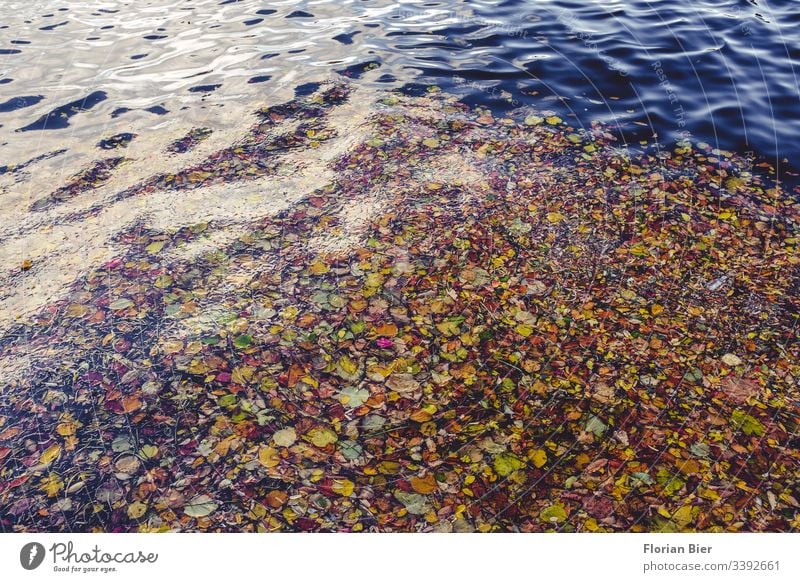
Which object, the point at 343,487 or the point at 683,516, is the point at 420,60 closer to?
the point at 343,487

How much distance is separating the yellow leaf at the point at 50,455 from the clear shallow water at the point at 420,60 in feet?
22.0

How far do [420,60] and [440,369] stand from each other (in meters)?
8.91

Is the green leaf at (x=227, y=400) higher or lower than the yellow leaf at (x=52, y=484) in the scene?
higher

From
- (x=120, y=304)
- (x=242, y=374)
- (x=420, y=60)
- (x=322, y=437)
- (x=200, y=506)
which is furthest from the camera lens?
(x=420, y=60)

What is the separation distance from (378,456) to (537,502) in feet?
5.09

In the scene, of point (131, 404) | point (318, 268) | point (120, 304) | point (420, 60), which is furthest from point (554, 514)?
point (420, 60)

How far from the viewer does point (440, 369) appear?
255 inches

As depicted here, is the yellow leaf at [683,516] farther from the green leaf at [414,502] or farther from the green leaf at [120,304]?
the green leaf at [120,304]

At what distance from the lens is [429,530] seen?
5.07m

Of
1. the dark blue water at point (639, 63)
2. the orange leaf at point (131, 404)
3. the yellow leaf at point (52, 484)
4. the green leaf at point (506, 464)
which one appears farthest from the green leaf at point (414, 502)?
the dark blue water at point (639, 63)

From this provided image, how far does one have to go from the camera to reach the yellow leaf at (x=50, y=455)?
5.62 m

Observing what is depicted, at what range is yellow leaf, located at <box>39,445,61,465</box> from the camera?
18.4ft

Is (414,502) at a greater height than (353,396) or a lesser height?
lesser
